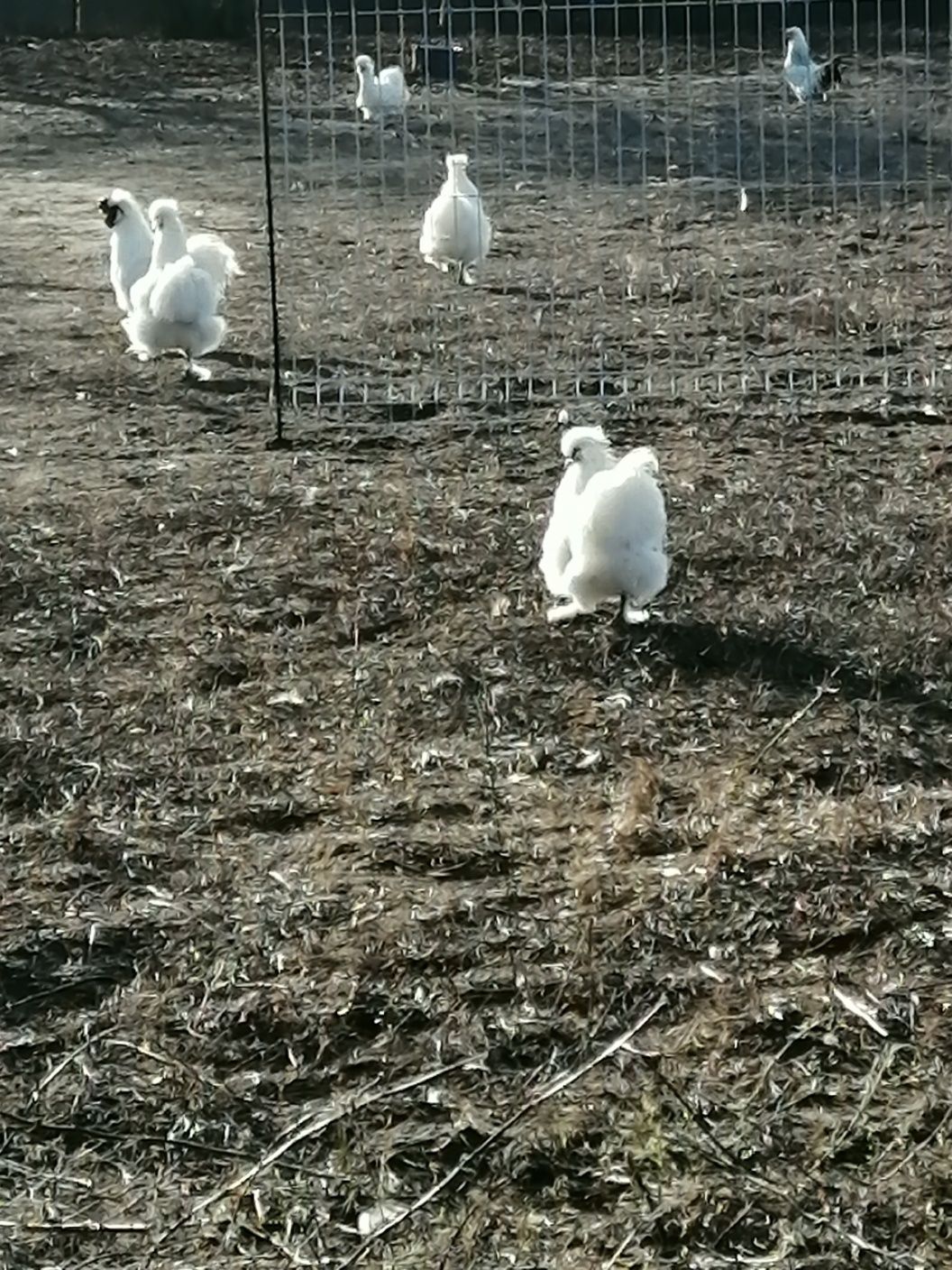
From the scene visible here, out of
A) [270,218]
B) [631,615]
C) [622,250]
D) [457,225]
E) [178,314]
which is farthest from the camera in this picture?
[622,250]

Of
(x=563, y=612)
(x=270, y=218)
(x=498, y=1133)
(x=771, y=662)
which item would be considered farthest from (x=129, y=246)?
(x=498, y=1133)

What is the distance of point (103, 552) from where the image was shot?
5395mm

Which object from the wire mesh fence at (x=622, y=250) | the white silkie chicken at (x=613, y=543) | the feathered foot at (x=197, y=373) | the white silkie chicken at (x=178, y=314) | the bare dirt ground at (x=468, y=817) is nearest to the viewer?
the bare dirt ground at (x=468, y=817)

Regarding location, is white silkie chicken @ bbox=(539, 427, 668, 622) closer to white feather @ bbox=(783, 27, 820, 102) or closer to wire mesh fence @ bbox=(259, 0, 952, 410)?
wire mesh fence @ bbox=(259, 0, 952, 410)

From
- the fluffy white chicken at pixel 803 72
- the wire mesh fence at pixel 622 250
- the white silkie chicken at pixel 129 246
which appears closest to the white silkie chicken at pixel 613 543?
the wire mesh fence at pixel 622 250

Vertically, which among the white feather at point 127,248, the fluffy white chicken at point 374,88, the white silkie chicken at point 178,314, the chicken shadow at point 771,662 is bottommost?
the chicken shadow at point 771,662

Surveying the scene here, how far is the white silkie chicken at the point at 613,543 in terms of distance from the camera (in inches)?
174

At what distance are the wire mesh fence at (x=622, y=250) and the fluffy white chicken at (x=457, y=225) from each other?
0.16 metres

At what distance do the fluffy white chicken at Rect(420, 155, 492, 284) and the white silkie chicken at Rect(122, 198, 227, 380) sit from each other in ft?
4.32

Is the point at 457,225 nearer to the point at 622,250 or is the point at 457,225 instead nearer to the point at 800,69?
the point at 622,250

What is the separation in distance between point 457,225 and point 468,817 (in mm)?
5050

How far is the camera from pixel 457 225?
837cm

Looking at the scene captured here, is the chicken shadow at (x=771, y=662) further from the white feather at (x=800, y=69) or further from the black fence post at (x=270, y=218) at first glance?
the white feather at (x=800, y=69)

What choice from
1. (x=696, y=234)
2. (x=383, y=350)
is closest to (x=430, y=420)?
(x=383, y=350)
